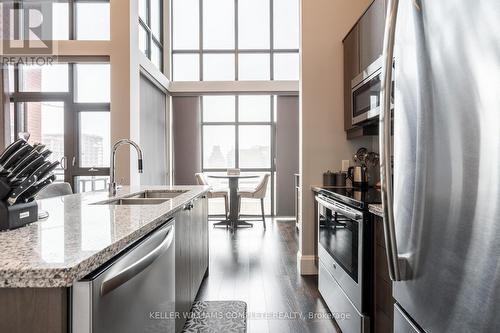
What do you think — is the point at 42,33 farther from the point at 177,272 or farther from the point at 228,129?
the point at 177,272

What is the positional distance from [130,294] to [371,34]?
2.42 meters

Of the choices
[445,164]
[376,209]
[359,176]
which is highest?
[445,164]

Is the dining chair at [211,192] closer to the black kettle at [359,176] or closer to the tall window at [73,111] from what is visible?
the tall window at [73,111]

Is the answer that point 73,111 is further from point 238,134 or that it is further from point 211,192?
A: point 238,134

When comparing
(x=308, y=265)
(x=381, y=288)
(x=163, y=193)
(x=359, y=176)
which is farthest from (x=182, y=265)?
(x=359, y=176)

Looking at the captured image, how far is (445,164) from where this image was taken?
0.71 m

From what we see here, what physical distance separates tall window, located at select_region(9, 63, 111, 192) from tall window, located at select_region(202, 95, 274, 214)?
2.56m

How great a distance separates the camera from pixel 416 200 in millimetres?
842

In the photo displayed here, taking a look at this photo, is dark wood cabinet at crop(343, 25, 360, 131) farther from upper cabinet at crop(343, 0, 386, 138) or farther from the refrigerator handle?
the refrigerator handle

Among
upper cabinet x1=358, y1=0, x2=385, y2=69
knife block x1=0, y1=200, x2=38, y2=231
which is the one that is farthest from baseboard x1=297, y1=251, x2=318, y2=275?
knife block x1=0, y1=200, x2=38, y2=231

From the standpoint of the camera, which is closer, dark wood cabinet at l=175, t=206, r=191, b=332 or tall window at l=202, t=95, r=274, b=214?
dark wood cabinet at l=175, t=206, r=191, b=332

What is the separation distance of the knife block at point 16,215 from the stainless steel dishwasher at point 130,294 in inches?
16.1

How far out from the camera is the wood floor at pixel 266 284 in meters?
2.24

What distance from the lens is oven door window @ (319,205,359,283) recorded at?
1.87m
